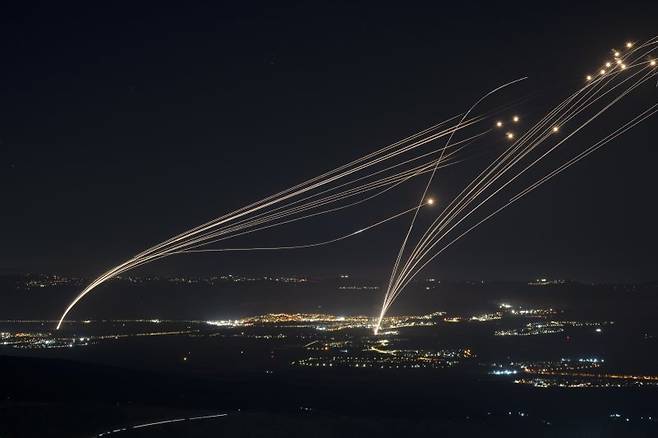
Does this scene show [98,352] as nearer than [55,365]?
No


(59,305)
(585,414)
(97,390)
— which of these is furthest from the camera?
(59,305)

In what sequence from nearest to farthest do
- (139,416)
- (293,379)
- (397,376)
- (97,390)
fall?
1. (139,416)
2. (97,390)
3. (293,379)
4. (397,376)

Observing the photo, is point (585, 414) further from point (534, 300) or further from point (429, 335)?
point (534, 300)

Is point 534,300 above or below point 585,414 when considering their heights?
above

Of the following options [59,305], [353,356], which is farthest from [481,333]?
[59,305]

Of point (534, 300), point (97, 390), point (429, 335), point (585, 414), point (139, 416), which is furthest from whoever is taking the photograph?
point (534, 300)

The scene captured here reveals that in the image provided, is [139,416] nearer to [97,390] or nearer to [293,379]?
[97,390]

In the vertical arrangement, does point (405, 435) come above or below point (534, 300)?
below

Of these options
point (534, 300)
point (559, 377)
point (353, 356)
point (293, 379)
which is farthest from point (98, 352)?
point (534, 300)

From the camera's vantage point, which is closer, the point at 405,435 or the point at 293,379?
the point at 405,435
